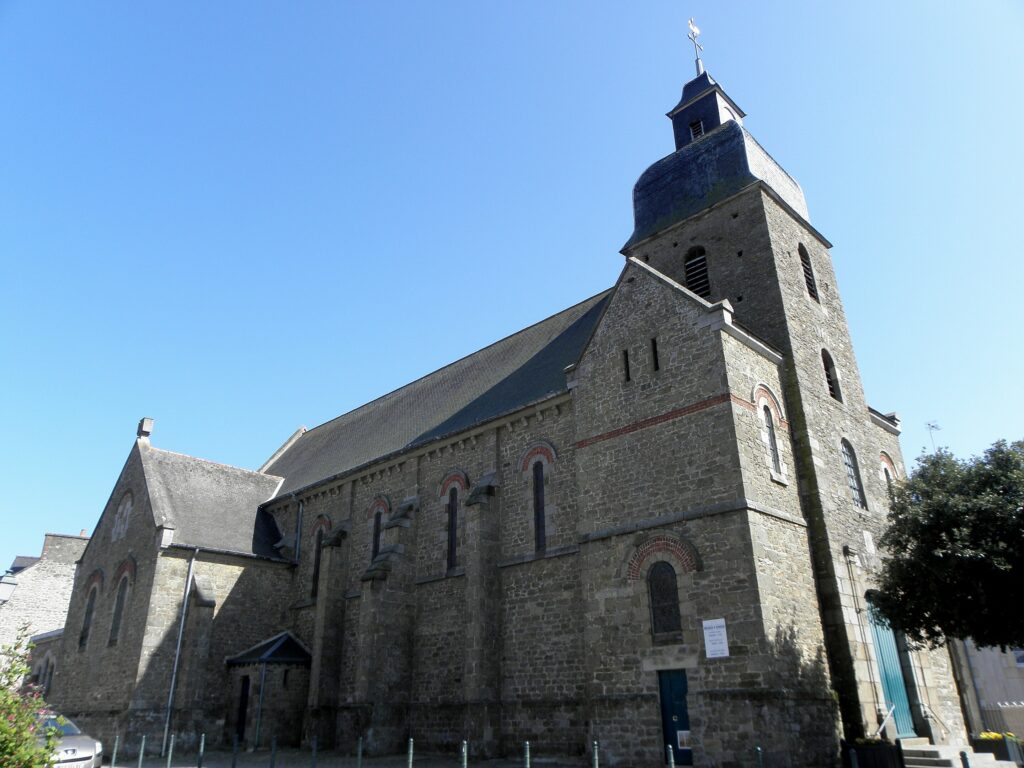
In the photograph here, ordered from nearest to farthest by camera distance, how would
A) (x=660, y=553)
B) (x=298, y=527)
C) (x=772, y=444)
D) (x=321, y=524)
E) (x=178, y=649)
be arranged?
(x=660, y=553) < (x=772, y=444) < (x=178, y=649) < (x=321, y=524) < (x=298, y=527)

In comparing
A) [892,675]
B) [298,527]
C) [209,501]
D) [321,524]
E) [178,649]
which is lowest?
[892,675]

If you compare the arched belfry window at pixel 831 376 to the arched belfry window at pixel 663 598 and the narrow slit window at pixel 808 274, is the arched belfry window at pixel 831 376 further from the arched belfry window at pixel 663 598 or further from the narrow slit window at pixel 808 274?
the arched belfry window at pixel 663 598

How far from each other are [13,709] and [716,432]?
1261 centimetres

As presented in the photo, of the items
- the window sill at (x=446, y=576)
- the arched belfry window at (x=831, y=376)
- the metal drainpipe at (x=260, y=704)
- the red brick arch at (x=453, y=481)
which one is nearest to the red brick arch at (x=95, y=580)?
the metal drainpipe at (x=260, y=704)

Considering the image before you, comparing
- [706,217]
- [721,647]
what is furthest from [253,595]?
[706,217]

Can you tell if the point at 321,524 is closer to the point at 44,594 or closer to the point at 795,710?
the point at 795,710

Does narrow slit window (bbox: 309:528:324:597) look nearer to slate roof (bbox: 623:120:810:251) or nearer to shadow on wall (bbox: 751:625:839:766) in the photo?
slate roof (bbox: 623:120:810:251)

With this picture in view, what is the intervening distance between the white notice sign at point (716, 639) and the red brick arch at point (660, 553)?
3.60 feet

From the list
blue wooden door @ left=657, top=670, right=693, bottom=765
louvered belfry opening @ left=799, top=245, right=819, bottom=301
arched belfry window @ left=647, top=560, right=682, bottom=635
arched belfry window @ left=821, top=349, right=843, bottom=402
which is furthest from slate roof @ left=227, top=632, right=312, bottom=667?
louvered belfry opening @ left=799, top=245, right=819, bottom=301

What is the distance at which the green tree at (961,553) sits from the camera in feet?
45.0

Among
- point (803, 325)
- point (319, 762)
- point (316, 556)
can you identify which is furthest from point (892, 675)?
point (316, 556)

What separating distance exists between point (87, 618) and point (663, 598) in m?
23.3

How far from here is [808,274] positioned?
21.5 meters

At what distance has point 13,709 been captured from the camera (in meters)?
8.72
